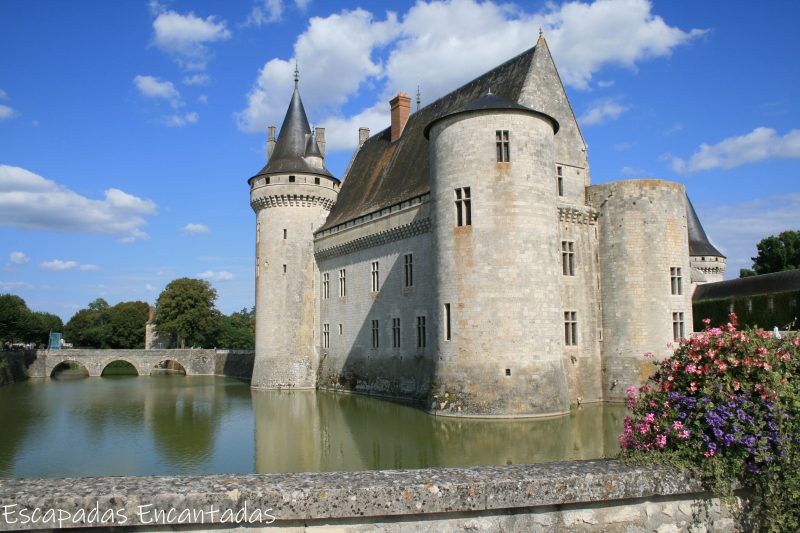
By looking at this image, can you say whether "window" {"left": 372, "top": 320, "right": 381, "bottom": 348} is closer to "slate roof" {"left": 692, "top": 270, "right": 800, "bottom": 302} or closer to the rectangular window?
the rectangular window

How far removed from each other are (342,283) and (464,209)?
10522mm

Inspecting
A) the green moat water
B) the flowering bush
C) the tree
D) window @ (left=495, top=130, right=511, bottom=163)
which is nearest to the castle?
window @ (left=495, top=130, right=511, bottom=163)

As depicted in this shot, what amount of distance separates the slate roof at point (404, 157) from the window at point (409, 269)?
7.21 ft

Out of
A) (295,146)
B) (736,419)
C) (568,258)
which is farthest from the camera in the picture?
(295,146)

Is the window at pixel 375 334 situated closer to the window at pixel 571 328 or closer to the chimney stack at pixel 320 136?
the window at pixel 571 328

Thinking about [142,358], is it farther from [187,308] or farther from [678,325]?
[678,325]

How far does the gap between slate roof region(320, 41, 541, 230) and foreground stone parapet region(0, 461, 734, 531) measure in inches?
659

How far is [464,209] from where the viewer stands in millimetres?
17562

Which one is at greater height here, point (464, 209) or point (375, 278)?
point (464, 209)

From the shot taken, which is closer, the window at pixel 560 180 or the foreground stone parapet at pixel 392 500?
the foreground stone parapet at pixel 392 500

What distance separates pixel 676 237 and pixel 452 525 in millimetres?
19048

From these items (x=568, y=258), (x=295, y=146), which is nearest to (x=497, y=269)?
(x=568, y=258)

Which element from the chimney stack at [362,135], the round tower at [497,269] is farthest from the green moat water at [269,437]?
the chimney stack at [362,135]

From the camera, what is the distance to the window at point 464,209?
57.5 feet
